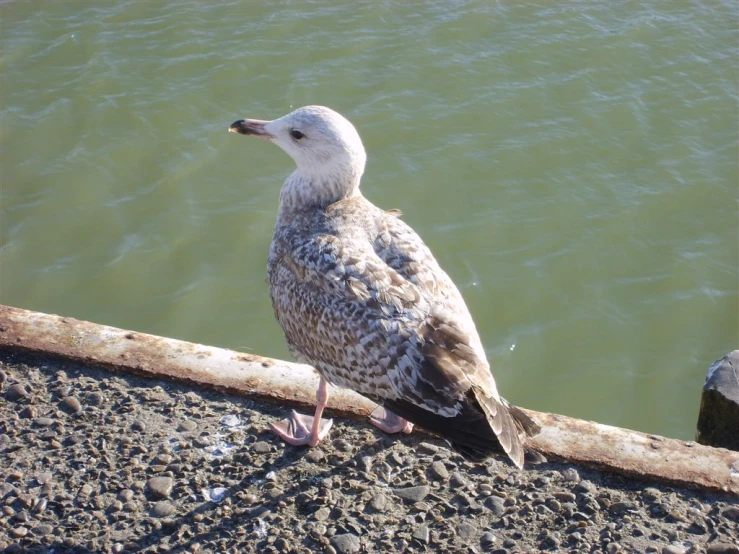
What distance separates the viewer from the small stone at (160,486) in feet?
14.9

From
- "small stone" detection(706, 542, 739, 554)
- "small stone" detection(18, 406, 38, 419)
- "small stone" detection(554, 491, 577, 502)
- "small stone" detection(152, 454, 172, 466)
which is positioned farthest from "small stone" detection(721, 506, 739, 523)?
"small stone" detection(18, 406, 38, 419)

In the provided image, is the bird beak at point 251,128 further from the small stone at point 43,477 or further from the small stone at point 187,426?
the small stone at point 43,477

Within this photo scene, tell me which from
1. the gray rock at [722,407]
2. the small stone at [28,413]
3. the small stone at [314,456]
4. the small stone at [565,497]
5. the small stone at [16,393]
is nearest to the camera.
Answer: the small stone at [565,497]

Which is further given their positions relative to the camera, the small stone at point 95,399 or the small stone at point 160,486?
the small stone at point 95,399

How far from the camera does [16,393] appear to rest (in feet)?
16.8

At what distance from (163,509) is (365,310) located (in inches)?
56.4

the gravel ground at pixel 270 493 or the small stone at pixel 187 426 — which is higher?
the small stone at pixel 187 426

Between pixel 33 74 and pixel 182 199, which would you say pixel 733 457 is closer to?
pixel 182 199

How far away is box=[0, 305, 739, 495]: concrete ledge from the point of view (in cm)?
465

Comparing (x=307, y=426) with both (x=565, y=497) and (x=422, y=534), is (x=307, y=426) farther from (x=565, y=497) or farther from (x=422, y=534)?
(x=565, y=497)

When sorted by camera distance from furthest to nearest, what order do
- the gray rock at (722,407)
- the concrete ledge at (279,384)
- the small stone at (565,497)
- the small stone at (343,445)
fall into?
the gray rock at (722,407)
the small stone at (343,445)
the concrete ledge at (279,384)
the small stone at (565,497)

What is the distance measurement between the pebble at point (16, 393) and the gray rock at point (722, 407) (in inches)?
160

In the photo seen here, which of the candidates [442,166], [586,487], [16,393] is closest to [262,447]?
[16,393]

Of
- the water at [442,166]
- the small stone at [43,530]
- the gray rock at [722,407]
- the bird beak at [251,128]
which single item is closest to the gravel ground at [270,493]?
the small stone at [43,530]
